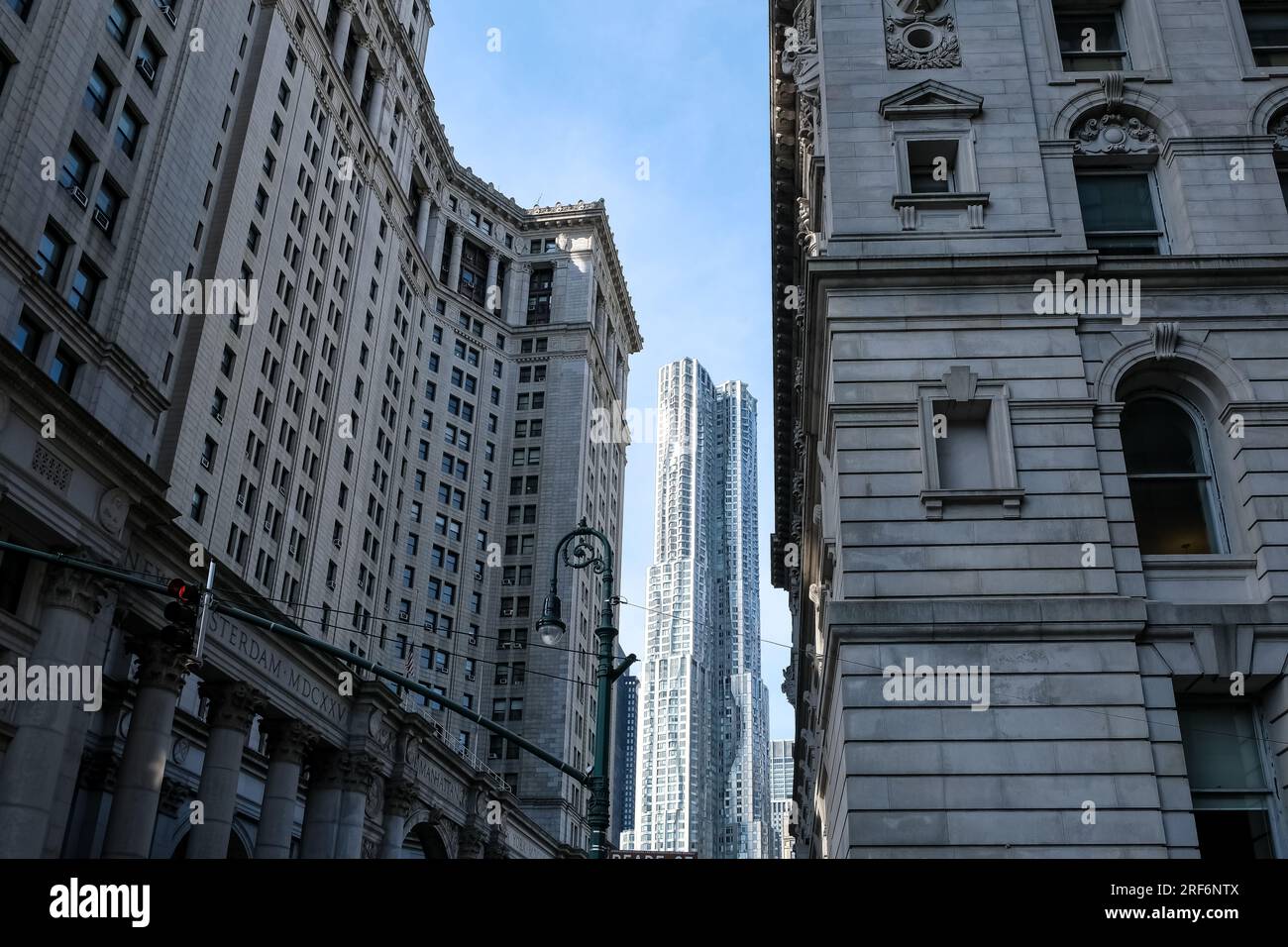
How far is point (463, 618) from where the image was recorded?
96625 mm

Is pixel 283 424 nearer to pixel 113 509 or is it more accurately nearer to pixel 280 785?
pixel 280 785

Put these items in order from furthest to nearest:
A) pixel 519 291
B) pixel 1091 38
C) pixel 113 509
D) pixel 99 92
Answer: pixel 519 291 < pixel 99 92 < pixel 113 509 < pixel 1091 38

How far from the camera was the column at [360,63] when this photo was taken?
81.1m

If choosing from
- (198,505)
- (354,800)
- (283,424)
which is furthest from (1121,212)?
(283,424)

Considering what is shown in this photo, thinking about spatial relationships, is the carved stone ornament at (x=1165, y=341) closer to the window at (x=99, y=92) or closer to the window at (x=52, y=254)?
the window at (x=52, y=254)

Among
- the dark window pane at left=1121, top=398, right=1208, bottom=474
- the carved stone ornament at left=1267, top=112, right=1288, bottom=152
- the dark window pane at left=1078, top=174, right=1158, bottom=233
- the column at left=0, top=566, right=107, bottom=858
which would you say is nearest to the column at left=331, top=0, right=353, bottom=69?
the column at left=0, top=566, right=107, bottom=858

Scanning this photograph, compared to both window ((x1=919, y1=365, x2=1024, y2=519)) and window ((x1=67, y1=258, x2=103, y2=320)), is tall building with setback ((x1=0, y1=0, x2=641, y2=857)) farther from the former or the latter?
window ((x1=919, y1=365, x2=1024, y2=519))

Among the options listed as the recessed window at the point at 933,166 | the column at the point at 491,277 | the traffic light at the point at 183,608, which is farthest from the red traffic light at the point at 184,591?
the column at the point at 491,277

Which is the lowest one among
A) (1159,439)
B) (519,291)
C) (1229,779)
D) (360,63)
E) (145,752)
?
(1229,779)

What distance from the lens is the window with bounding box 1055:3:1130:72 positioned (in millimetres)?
24797

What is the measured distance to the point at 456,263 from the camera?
361ft

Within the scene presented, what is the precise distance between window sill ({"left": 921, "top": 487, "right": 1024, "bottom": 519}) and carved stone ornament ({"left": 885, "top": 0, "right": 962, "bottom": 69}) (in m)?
9.94

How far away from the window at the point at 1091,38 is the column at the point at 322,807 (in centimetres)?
3894

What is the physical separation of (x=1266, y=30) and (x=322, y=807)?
43.0 m
